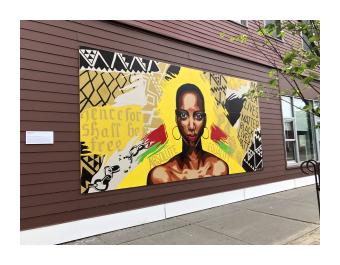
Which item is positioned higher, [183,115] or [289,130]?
[183,115]

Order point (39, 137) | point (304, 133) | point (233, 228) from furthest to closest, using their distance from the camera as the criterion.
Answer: point (304, 133) < point (233, 228) < point (39, 137)

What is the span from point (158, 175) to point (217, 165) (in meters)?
1.76

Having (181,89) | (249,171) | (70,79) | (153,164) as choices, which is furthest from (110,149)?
(249,171)

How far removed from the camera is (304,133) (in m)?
10.3

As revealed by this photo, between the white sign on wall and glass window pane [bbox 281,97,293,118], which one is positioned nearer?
the white sign on wall

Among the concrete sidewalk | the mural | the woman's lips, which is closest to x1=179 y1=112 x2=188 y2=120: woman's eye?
the mural

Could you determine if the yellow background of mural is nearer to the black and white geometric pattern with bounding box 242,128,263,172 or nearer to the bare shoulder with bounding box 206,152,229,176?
the bare shoulder with bounding box 206,152,229,176

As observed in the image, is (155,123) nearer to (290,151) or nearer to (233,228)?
(233,228)

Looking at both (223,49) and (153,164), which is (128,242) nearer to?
(153,164)

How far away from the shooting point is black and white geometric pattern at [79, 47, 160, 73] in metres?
5.40

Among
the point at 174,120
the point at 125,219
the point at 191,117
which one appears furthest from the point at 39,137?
the point at 191,117

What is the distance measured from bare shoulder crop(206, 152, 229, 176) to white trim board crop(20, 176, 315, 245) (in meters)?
0.50

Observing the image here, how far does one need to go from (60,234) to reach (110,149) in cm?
163

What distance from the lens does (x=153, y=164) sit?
6.08 m
